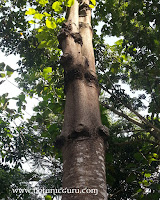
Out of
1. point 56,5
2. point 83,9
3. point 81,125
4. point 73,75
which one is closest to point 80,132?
point 81,125

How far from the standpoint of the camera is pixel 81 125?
1547 millimetres

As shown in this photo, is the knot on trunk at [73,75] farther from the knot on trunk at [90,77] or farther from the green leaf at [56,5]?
the green leaf at [56,5]

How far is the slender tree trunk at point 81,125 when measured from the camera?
4.23ft

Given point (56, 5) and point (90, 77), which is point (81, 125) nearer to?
point (90, 77)

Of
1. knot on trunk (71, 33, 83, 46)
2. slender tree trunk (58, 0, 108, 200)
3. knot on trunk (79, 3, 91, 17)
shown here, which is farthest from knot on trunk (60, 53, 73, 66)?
knot on trunk (79, 3, 91, 17)

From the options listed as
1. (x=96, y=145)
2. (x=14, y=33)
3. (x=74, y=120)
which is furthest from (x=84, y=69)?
(x=14, y=33)

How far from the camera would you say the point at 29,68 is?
696 centimetres

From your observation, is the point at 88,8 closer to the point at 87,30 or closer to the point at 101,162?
the point at 87,30

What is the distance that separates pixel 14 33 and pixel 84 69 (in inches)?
205

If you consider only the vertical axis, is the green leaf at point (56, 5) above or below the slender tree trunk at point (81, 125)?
above

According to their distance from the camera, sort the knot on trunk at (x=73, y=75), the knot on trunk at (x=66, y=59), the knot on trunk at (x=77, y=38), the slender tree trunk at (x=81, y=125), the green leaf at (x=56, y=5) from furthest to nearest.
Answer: the green leaf at (x=56, y=5) → the knot on trunk at (x=77, y=38) → the knot on trunk at (x=66, y=59) → the knot on trunk at (x=73, y=75) → the slender tree trunk at (x=81, y=125)

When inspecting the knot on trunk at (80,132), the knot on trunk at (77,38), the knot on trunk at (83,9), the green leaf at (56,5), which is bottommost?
the knot on trunk at (80,132)

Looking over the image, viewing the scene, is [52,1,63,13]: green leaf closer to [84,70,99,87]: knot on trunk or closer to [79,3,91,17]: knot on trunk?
[79,3,91,17]: knot on trunk

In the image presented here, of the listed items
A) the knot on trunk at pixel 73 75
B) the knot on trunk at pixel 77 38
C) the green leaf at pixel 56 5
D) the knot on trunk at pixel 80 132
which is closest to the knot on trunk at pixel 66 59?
the knot on trunk at pixel 73 75
